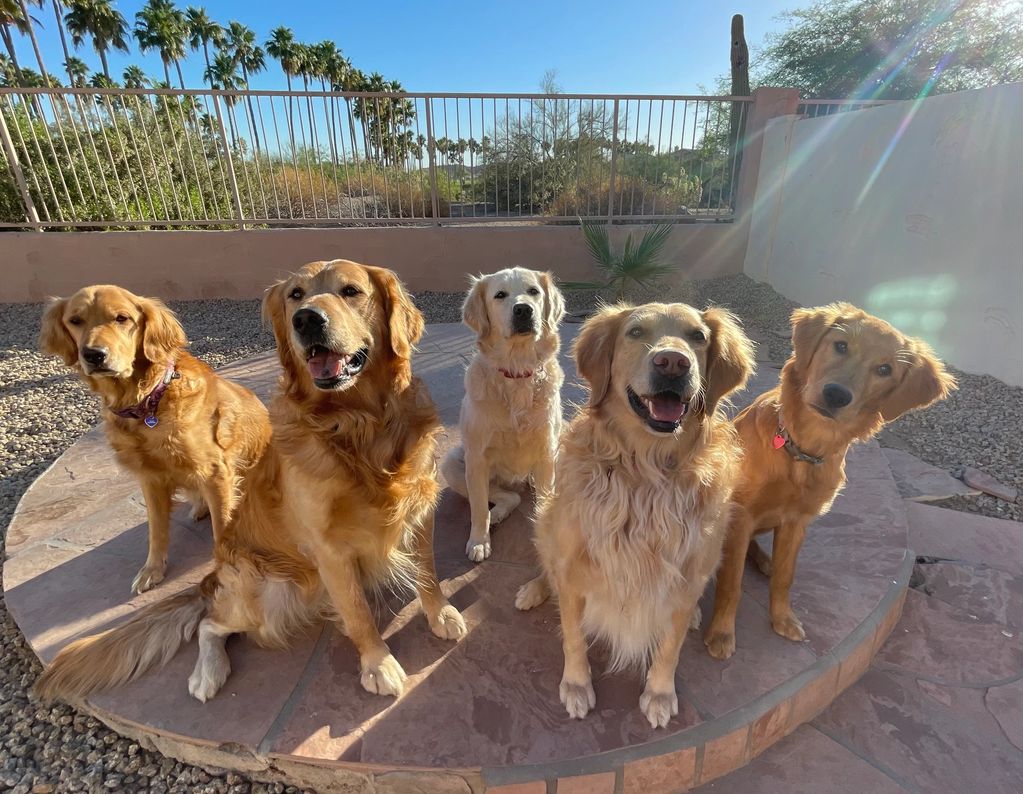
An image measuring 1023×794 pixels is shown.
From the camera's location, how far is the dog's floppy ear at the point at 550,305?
3188mm

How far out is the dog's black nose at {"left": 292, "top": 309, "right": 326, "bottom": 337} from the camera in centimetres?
191

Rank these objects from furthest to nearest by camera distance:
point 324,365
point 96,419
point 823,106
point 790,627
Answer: point 823,106 → point 96,419 → point 790,627 → point 324,365

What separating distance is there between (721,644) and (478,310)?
2153 millimetres

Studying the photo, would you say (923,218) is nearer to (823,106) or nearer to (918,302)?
(918,302)

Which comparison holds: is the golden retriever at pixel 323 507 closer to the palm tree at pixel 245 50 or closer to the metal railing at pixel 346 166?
the metal railing at pixel 346 166

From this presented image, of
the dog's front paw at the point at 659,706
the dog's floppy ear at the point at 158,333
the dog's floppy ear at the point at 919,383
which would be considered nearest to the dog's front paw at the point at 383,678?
the dog's front paw at the point at 659,706

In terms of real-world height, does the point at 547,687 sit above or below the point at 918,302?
below

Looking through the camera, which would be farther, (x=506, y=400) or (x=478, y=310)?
(x=478, y=310)

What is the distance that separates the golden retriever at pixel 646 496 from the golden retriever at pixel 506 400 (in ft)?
2.85

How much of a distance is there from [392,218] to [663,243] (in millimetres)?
4300

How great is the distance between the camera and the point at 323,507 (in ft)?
6.38

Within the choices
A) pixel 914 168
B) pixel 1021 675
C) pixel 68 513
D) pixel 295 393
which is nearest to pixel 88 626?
pixel 68 513

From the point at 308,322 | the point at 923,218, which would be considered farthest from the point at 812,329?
the point at 923,218

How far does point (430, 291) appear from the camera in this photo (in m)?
8.38
